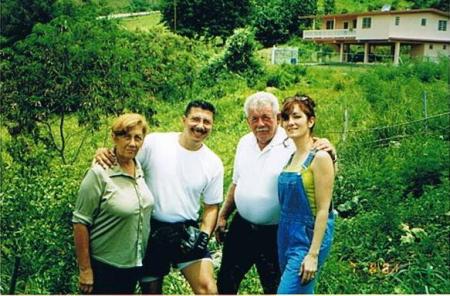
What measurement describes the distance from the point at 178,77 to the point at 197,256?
6.45m

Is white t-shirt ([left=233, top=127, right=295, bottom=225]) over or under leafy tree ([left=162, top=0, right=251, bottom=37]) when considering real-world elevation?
under

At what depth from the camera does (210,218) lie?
2309 mm

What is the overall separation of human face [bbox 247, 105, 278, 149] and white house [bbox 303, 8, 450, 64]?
22.8 ft

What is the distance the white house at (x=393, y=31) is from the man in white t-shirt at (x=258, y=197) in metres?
6.94

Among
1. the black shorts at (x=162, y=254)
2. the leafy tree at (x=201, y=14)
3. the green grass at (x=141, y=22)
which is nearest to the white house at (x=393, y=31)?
the leafy tree at (x=201, y=14)

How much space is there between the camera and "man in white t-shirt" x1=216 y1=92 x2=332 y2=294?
7.07 ft

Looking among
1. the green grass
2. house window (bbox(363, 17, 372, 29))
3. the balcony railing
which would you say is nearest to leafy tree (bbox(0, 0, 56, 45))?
the green grass

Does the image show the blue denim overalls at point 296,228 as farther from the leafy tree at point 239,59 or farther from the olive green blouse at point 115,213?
the leafy tree at point 239,59

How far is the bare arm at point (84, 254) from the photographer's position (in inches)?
77.9

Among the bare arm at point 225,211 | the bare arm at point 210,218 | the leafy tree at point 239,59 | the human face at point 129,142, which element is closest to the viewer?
the human face at point 129,142

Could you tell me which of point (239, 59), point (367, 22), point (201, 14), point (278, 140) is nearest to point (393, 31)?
point (367, 22)

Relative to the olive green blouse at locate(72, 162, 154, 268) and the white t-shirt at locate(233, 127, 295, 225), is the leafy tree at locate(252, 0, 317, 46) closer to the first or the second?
the white t-shirt at locate(233, 127, 295, 225)

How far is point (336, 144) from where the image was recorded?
18.5 ft

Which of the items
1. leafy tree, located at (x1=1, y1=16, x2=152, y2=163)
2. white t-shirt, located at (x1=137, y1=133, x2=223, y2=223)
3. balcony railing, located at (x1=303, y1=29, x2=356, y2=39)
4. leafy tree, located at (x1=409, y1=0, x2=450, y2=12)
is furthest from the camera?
balcony railing, located at (x1=303, y1=29, x2=356, y2=39)
